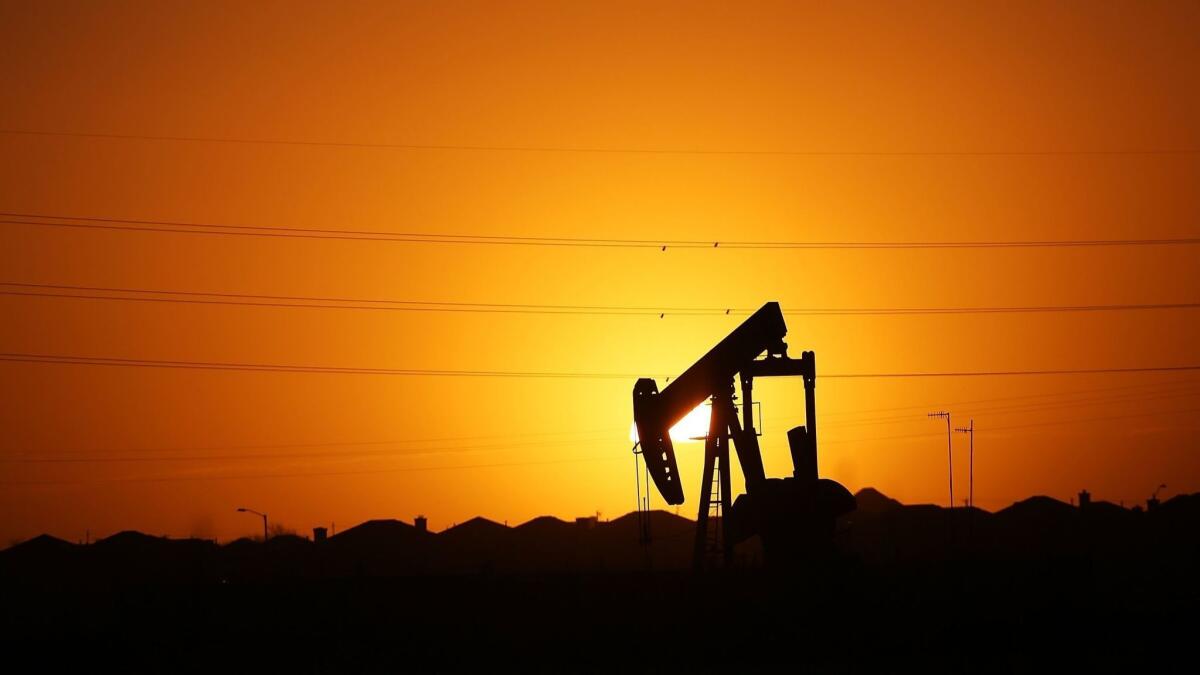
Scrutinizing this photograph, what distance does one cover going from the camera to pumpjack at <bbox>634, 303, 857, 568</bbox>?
65.5 ft

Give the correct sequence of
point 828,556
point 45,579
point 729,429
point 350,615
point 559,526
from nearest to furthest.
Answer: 1. point 828,556
2. point 350,615
3. point 729,429
4. point 45,579
5. point 559,526

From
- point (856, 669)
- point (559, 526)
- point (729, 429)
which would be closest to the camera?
point (856, 669)

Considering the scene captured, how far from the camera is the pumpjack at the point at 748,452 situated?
20.0 m

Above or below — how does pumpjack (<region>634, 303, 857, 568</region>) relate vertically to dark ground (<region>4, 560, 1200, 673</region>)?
above

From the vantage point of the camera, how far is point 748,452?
22266mm

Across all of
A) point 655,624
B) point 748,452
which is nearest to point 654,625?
point 655,624

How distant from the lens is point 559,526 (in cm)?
7088

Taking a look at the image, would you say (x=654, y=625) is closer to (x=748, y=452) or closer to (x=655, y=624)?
(x=655, y=624)

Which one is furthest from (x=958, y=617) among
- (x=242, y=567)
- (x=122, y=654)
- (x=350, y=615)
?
(x=242, y=567)

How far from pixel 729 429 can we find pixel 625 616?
3.83m

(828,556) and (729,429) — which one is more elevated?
(729,429)

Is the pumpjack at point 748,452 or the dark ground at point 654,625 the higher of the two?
the pumpjack at point 748,452

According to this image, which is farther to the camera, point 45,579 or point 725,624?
point 45,579

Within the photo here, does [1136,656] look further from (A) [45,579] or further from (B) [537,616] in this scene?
(A) [45,579]
